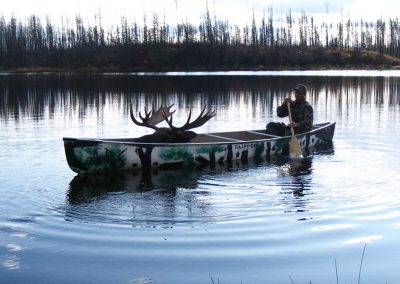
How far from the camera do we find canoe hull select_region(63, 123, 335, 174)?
1073 cm

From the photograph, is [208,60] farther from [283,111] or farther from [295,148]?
[295,148]

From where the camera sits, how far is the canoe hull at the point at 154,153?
10.7m

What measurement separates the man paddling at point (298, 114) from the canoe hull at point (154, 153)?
3.35 feet

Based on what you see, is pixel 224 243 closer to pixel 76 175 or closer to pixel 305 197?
pixel 305 197

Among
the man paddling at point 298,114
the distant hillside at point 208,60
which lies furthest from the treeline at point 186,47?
the man paddling at point 298,114

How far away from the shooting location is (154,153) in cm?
1145

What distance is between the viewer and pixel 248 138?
14.6m

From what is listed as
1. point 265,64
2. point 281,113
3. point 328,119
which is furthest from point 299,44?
point 281,113

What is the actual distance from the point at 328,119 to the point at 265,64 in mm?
61787

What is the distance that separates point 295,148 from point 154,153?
3589 mm

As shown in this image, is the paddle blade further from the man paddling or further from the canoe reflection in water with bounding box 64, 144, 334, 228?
A: the canoe reflection in water with bounding box 64, 144, 334, 228

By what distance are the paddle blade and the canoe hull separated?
0.19 m

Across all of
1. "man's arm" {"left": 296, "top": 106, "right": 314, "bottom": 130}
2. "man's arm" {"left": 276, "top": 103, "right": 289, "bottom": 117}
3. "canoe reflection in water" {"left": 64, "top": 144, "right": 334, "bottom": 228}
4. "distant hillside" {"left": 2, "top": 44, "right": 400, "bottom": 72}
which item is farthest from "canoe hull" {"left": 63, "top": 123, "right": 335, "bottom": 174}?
"distant hillside" {"left": 2, "top": 44, "right": 400, "bottom": 72}

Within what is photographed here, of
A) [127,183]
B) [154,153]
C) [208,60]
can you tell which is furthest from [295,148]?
[208,60]
